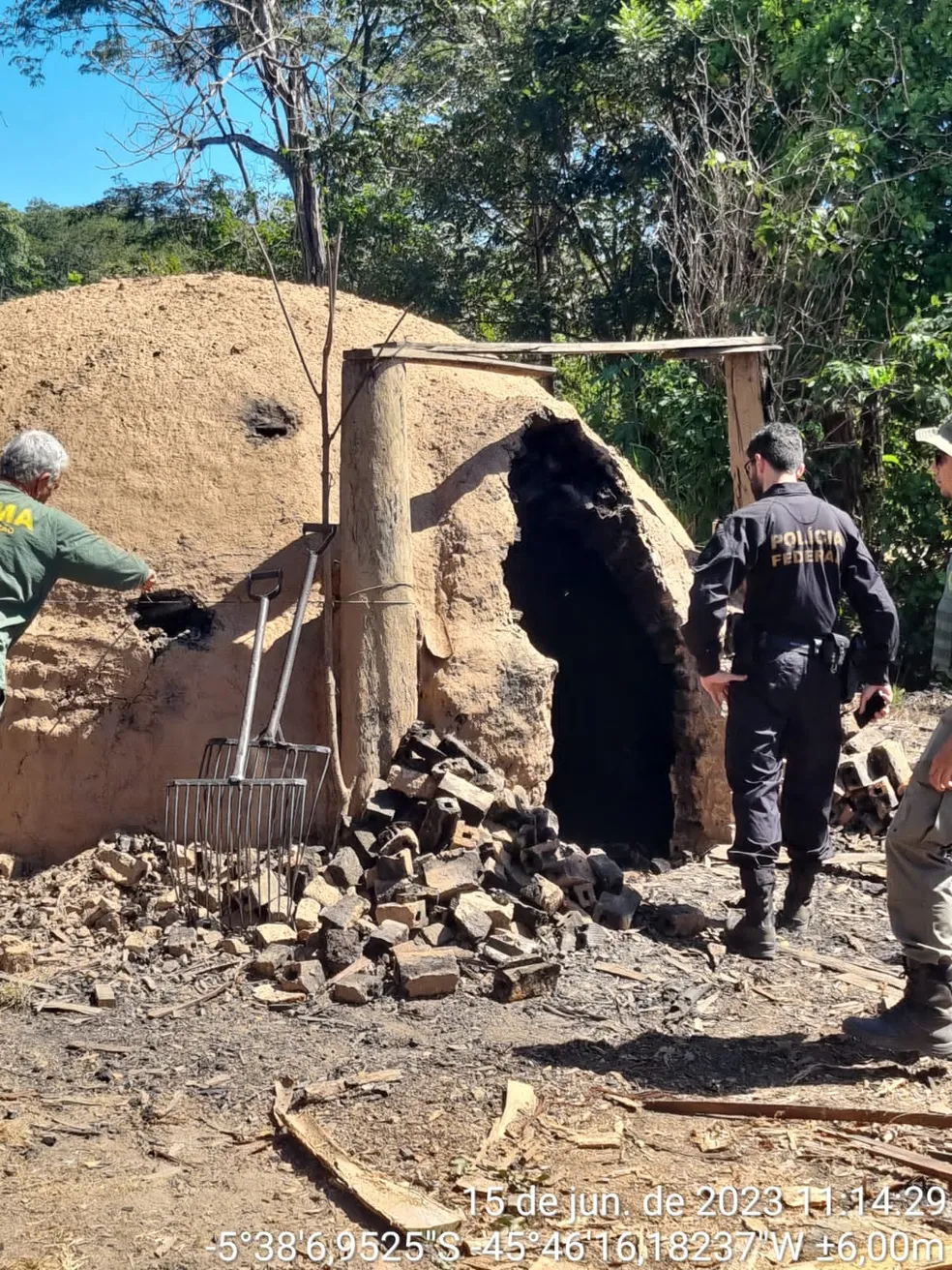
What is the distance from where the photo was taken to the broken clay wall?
17.4 feet

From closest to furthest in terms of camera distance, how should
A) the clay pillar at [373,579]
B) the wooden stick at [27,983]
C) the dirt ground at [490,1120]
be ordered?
the dirt ground at [490,1120]
the wooden stick at [27,983]
the clay pillar at [373,579]

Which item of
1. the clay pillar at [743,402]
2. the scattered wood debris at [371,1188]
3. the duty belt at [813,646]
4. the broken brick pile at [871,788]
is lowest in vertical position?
the scattered wood debris at [371,1188]

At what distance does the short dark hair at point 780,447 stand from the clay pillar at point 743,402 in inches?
65.4

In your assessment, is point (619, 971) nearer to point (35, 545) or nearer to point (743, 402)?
point (35, 545)

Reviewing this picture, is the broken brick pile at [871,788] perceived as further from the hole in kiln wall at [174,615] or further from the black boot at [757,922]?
the hole in kiln wall at [174,615]

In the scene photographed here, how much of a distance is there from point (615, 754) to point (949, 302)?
5345 mm

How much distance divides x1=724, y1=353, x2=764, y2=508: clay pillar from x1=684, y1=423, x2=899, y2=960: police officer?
Result: 5.66ft

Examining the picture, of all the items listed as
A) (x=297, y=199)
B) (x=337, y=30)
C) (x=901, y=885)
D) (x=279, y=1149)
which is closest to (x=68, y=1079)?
(x=279, y=1149)

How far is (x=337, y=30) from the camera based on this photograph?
1591 cm

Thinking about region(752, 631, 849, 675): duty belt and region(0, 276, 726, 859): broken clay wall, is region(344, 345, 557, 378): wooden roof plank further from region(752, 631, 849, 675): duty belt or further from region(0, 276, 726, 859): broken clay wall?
region(752, 631, 849, 675): duty belt

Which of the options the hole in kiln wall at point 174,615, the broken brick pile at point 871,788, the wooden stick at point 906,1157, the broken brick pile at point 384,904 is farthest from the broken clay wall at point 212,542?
the wooden stick at point 906,1157

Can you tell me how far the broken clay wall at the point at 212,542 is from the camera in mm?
5289

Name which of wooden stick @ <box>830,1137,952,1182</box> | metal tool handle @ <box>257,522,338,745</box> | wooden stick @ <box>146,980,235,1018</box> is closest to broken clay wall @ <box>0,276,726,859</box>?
metal tool handle @ <box>257,522,338,745</box>

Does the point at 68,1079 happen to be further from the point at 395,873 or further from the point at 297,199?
the point at 297,199
